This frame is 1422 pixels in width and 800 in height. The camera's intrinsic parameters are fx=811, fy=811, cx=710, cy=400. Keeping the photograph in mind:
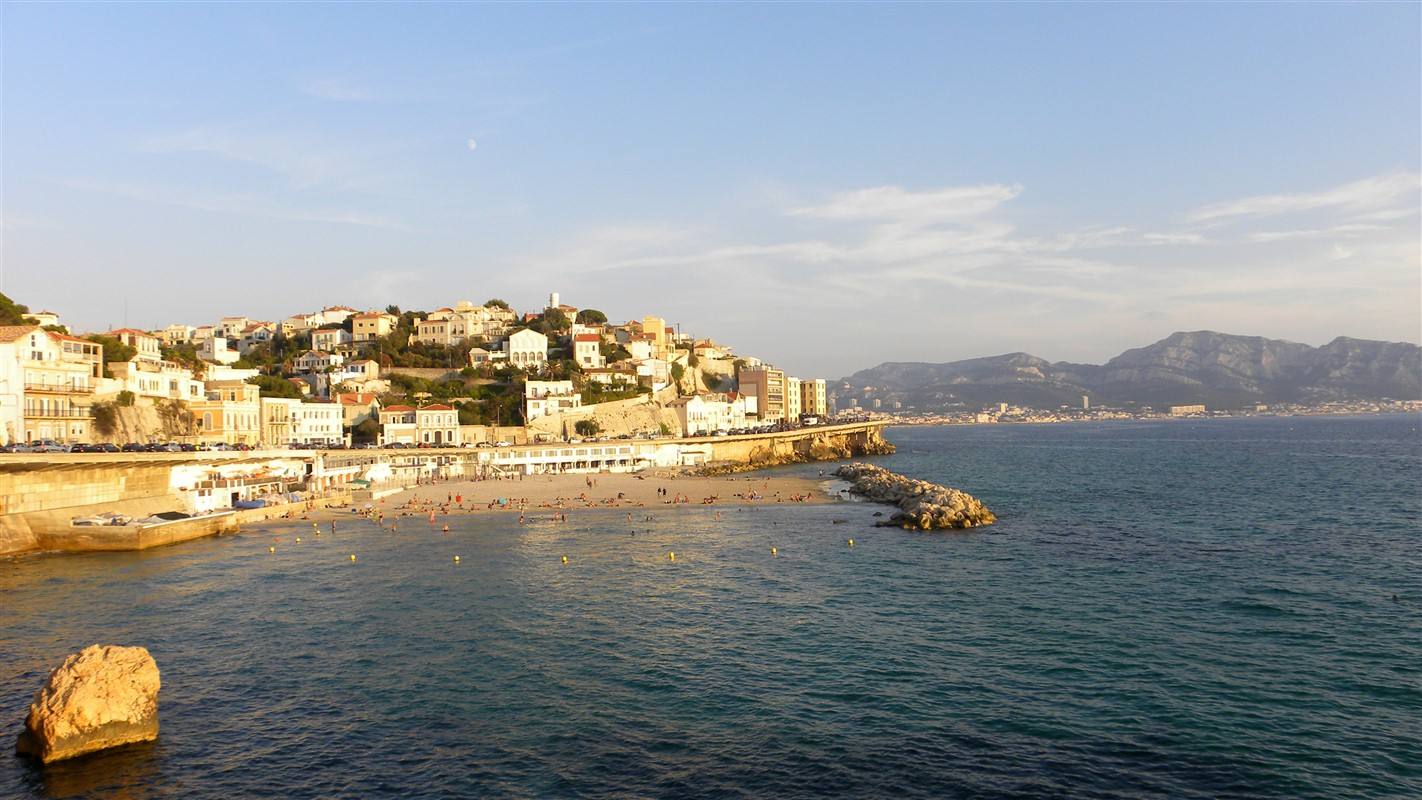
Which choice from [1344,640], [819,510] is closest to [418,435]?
[819,510]

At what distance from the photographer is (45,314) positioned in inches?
3078

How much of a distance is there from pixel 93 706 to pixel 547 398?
8215cm

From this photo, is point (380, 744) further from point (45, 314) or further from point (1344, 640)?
point (45, 314)

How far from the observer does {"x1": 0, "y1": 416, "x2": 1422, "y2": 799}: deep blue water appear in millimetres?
15703

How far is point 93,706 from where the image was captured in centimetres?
1630

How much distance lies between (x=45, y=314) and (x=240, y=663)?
253ft

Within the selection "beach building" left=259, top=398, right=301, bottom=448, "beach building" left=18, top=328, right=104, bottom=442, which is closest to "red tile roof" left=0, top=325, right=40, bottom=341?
"beach building" left=18, top=328, right=104, bottom=442

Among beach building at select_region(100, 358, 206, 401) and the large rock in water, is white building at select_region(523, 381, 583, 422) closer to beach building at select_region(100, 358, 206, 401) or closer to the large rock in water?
beach building at select_region(100, 358, 206, 401)

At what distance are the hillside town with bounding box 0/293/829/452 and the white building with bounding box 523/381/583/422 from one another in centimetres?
18

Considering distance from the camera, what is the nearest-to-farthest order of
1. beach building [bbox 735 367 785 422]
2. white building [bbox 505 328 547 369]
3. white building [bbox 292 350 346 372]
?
white building [bbox 292 350 346 372] → white building [bbox 505 328 547 369] → beach building [bbox 735 367 785 422]

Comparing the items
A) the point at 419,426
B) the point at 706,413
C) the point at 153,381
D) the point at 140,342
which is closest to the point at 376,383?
the point at 419,426

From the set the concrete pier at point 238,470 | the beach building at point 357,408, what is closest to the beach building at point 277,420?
the beach building at point 357,408

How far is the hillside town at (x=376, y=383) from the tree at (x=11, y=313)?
10.7 inches

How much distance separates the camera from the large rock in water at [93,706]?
52.1 ft
